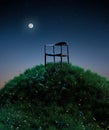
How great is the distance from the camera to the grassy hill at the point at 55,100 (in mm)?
13945

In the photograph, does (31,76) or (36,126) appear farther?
(31,76)

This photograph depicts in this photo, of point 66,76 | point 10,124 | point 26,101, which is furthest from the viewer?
point 66,76

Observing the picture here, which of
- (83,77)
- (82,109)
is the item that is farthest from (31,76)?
(82,109)

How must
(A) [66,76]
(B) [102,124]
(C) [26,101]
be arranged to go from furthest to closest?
(A) [66,76]
(C) [26,101]
(B) [102,124]

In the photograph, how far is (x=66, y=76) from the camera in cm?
1841

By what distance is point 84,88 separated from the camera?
1759 cm

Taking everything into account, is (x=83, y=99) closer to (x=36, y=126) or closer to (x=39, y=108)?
(x=39, y=108)

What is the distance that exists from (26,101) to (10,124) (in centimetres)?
382

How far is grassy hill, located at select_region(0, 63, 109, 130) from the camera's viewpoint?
1395 cm

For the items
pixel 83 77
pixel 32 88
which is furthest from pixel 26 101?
pixel 83 77

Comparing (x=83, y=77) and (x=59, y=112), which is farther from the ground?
(x=83, y=77)

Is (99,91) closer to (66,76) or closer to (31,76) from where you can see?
(66,76)

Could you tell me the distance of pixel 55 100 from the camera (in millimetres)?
16922

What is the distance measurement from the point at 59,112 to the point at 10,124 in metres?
2.92
